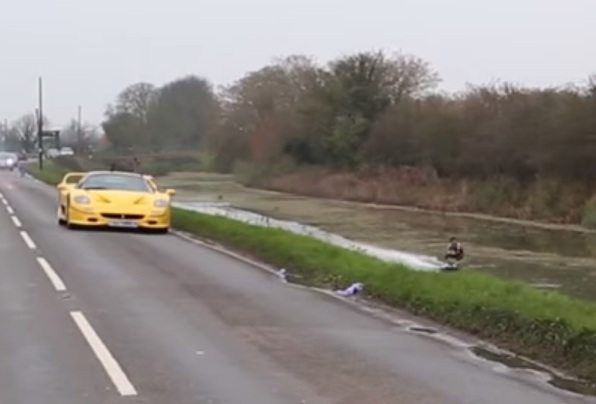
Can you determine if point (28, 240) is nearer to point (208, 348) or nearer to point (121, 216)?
point (121, 216)

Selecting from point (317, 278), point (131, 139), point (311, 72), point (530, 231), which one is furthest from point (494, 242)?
point (131, 139)

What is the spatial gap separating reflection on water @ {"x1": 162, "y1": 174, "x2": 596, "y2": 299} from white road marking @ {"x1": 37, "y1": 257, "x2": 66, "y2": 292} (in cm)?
844

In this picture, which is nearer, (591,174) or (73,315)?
(73,315)

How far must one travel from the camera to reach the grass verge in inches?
399

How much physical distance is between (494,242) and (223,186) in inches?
1847

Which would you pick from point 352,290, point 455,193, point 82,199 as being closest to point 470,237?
point 82,199

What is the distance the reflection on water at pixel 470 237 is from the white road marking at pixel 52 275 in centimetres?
844

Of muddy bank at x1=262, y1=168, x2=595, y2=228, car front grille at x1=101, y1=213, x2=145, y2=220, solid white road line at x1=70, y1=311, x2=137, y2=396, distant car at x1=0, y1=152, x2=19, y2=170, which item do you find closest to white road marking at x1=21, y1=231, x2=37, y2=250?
car front grille at x1=101, y1=213, x2=145, y2=220

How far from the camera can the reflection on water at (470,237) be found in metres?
24.2

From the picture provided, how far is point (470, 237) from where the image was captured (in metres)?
35.9

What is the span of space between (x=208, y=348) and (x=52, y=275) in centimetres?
602

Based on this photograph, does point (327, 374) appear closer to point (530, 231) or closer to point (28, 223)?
point (28, 223)

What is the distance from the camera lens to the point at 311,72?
7675 centimetres

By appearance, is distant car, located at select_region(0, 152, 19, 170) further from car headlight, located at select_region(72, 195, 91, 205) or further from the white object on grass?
the white object on grass
